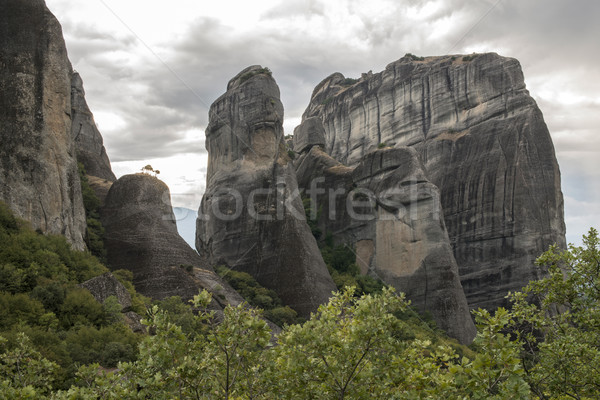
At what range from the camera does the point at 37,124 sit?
34125mm

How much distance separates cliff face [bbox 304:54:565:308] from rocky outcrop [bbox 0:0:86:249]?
134ft

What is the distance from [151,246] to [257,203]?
13.9 metres

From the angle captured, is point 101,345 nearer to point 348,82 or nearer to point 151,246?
point 151,246

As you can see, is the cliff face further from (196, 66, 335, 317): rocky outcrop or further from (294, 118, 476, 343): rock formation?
(196, 66, 335, 317): rocky outcrop

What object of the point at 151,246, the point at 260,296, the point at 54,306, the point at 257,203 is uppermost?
the point at 257,203

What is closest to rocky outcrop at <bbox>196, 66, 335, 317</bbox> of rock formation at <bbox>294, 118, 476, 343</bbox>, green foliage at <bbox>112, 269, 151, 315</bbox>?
rock formation at <bbox>294, 118, 476, 343</bbox>

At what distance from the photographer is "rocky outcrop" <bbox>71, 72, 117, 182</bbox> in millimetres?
52094

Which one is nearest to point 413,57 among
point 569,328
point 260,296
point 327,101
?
point 327,101

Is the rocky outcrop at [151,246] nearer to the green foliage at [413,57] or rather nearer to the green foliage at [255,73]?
the green foliage at [255,73]

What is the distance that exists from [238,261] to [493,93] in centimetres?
3612

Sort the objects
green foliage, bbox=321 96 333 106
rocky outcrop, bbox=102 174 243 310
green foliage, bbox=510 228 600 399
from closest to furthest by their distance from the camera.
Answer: green foliage, bbox=510 228 600 399
rocky outcrop, bbox=102 174 243 310
green foliage, bbox=321 96 333 106

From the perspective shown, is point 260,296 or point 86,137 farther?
point 86,137

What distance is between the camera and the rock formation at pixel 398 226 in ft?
162

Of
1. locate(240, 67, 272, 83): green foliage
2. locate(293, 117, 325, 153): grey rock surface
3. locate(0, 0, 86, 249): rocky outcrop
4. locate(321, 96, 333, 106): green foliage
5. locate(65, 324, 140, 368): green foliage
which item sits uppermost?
locate(321, 96, 333, 106): green foliage
